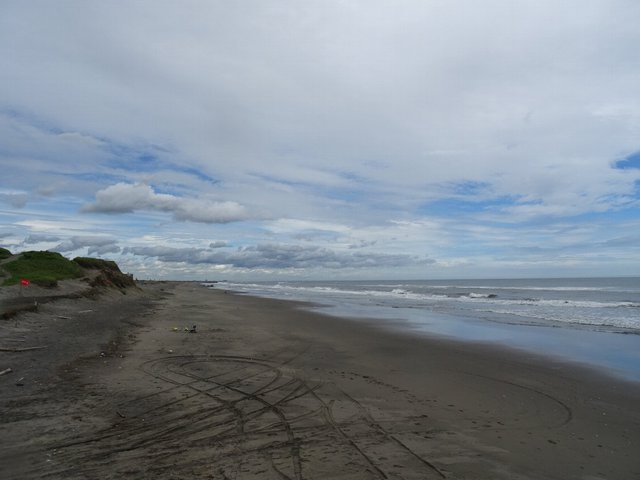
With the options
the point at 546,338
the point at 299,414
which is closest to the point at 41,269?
the point at 299,414

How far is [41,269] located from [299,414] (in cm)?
3138

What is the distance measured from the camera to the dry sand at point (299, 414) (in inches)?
211

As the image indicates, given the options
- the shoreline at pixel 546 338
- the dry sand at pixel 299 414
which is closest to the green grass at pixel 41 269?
the dry sand at pixel 299 414

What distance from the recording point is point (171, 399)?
792cm

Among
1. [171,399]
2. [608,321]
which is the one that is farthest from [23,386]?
[608,321]

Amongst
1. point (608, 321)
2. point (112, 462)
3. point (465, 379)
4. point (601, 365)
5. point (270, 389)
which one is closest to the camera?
point (112, 462)

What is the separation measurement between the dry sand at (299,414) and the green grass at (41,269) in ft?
51.8

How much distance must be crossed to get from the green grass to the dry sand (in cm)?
1578

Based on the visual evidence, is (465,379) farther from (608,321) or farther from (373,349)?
(608,321)

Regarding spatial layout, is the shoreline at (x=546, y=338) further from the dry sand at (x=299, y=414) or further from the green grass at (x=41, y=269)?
the green grass at (x=41, y=269)

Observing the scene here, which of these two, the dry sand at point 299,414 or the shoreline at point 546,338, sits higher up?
the shoreline at point 546,338

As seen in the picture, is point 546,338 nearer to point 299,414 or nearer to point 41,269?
point 299,414

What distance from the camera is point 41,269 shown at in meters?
31.0

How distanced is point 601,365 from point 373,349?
7.10 m
